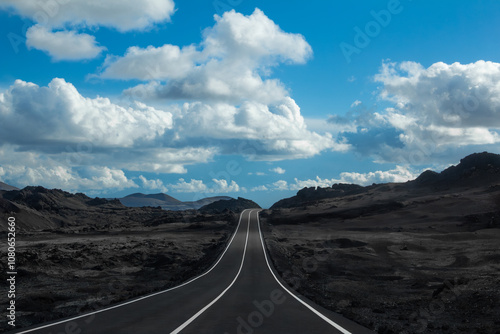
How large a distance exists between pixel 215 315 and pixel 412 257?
37815 mm

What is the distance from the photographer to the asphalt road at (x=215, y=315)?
12.0 metres

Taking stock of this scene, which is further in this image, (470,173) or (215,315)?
(470,173)

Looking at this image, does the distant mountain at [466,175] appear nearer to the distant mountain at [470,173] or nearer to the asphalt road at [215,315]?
the distant mountain at [470,173]

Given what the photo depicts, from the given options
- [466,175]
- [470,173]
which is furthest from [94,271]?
[470,173]

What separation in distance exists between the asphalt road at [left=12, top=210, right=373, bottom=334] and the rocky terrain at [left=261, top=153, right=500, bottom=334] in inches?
63.8

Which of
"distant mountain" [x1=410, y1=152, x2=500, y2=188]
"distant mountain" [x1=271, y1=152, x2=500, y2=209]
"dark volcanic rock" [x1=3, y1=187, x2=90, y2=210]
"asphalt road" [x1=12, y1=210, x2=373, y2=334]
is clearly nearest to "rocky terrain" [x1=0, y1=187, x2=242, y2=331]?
"asphalt road" [x1=12, y1=210, x2=373, y2=334]

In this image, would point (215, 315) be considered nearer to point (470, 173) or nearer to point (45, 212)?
point (470, 173)

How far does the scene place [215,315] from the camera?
14398 millimetres

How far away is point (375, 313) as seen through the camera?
58.7 feet

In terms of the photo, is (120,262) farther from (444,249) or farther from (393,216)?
(393,216)

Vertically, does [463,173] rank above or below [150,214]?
above

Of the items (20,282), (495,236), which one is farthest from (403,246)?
(20,282)

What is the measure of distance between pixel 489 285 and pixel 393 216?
72080 mm

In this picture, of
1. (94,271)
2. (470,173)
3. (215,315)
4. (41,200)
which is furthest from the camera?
(41,200)
